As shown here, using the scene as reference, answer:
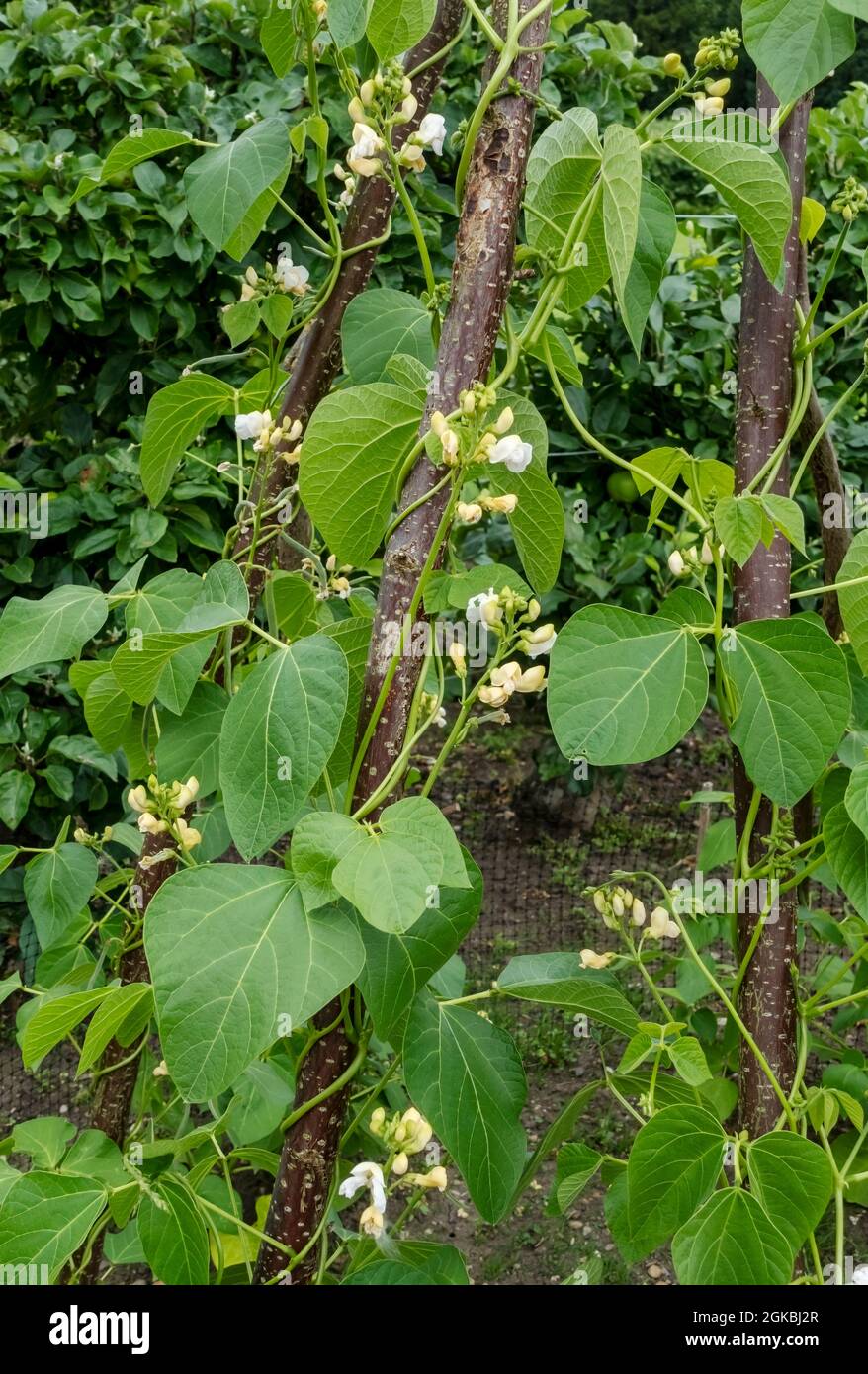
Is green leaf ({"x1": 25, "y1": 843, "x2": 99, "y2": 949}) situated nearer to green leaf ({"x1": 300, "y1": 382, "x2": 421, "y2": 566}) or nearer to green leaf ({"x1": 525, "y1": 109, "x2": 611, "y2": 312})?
green leaf ({"x1": 300, "y1": 382, "x2": 421, "y2": 566})

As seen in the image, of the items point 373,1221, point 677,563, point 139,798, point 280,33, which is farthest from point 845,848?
point 280,33

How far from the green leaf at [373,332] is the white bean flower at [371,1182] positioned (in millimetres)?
752

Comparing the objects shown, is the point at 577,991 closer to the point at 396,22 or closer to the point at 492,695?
the point at 492,695

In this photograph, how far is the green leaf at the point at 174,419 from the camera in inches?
49.5

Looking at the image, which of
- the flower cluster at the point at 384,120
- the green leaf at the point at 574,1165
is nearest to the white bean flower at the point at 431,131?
the flower cluster at the point at 384,120

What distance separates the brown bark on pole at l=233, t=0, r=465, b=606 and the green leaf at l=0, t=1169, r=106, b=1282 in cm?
64

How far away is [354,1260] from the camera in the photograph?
3.56 ft

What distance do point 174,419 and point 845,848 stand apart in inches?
32.6

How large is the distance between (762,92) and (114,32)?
7.71 feet

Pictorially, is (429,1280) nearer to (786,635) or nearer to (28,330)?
(786,635)

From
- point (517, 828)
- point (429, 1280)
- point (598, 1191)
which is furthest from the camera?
point (517, 828)

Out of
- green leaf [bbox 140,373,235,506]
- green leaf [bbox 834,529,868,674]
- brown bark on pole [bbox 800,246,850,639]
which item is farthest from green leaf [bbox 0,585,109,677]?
brown bark on pole [bbox 800,246,850,639]
